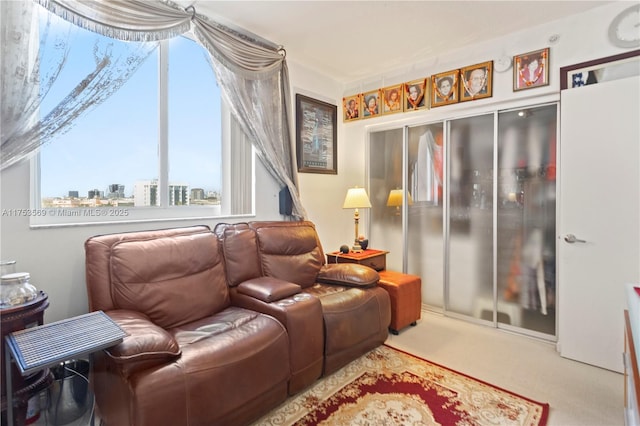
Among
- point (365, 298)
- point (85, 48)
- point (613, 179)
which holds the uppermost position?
point (85, 48)

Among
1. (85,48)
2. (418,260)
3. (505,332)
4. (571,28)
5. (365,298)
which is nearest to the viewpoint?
(85,48)

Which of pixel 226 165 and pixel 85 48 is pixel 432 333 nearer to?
pixel 226 165

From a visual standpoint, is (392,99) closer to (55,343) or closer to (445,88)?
(445,88)

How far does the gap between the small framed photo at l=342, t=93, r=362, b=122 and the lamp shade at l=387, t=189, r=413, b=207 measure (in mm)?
1053

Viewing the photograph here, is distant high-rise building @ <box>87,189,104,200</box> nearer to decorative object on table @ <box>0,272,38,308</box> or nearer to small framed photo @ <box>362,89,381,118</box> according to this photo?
decorative object on table @ <box>0,272,38,308</box>

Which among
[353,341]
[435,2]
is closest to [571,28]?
[435,2]

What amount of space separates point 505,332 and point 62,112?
388cm

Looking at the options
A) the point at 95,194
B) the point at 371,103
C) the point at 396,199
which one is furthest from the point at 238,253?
the point at 371,103

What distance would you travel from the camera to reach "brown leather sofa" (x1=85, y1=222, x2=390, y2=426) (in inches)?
55.3

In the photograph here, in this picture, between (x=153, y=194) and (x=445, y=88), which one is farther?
(x=445, y=88)

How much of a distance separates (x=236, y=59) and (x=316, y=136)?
4.26ft

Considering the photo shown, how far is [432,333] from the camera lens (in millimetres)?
2994

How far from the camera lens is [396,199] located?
12.8ft

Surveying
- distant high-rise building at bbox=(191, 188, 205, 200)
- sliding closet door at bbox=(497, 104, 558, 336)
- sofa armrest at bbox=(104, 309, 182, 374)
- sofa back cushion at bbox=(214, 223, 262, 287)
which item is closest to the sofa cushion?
sofa armrest at bbox=(104, 309, 182, 374)
